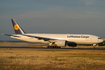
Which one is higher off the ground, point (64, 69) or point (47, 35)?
point (47, 35)

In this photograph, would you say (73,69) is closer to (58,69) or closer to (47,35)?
(58,69)

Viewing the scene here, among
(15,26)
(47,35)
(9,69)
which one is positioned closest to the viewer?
(9,69)

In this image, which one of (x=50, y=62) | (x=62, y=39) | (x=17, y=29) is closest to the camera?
(x=50, y=62)

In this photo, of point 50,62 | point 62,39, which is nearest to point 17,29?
point 62,39

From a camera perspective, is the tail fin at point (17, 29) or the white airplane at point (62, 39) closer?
the white airplane at point (62, 39)

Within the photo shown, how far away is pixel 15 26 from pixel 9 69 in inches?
1473

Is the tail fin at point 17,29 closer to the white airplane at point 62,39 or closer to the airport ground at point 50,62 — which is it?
the white airplane at point 62,39

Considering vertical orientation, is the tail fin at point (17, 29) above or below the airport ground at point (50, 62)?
above

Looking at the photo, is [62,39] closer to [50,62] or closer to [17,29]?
[17,29]

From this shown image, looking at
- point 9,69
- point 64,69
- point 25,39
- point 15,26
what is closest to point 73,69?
point 64,69

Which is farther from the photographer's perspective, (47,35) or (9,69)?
(47,35)

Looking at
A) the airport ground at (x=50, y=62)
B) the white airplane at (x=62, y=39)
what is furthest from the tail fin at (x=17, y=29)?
the airport ground at (x=50, y=62)

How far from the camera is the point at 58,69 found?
1256cm

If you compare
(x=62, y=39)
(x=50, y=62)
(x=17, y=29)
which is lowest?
(x=50, y=62)
